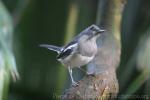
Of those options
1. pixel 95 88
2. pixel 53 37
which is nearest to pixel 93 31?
pixel 95 88

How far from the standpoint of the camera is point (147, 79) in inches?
→ 171

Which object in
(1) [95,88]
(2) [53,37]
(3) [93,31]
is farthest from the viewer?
(2) [53,37]

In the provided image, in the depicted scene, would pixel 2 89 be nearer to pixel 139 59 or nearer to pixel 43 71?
pixel 139 59

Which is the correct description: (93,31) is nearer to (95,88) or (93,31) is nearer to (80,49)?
(80,49)

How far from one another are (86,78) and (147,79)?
197 centimetres

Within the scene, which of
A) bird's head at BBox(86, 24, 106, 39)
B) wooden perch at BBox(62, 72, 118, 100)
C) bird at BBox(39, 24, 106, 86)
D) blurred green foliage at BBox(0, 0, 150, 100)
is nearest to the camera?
wooden perch at BBox(62, 72, 118, 100)

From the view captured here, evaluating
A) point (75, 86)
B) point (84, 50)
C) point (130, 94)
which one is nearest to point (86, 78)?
point (75, 86)

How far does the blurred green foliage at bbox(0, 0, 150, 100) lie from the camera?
4.72m

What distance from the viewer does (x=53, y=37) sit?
17.4ft

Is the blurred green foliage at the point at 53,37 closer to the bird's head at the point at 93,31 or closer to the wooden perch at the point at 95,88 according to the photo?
the bird's head at the point at 93,31

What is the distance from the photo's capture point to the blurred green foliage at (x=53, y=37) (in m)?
4.72

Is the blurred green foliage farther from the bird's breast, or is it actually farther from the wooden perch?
the wooden perch

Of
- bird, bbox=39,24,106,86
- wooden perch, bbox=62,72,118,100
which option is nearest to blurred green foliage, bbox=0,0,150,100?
bird, bbox=39,24,106,86

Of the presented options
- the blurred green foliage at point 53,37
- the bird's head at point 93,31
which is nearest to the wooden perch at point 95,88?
the bird's head at point 93,31
